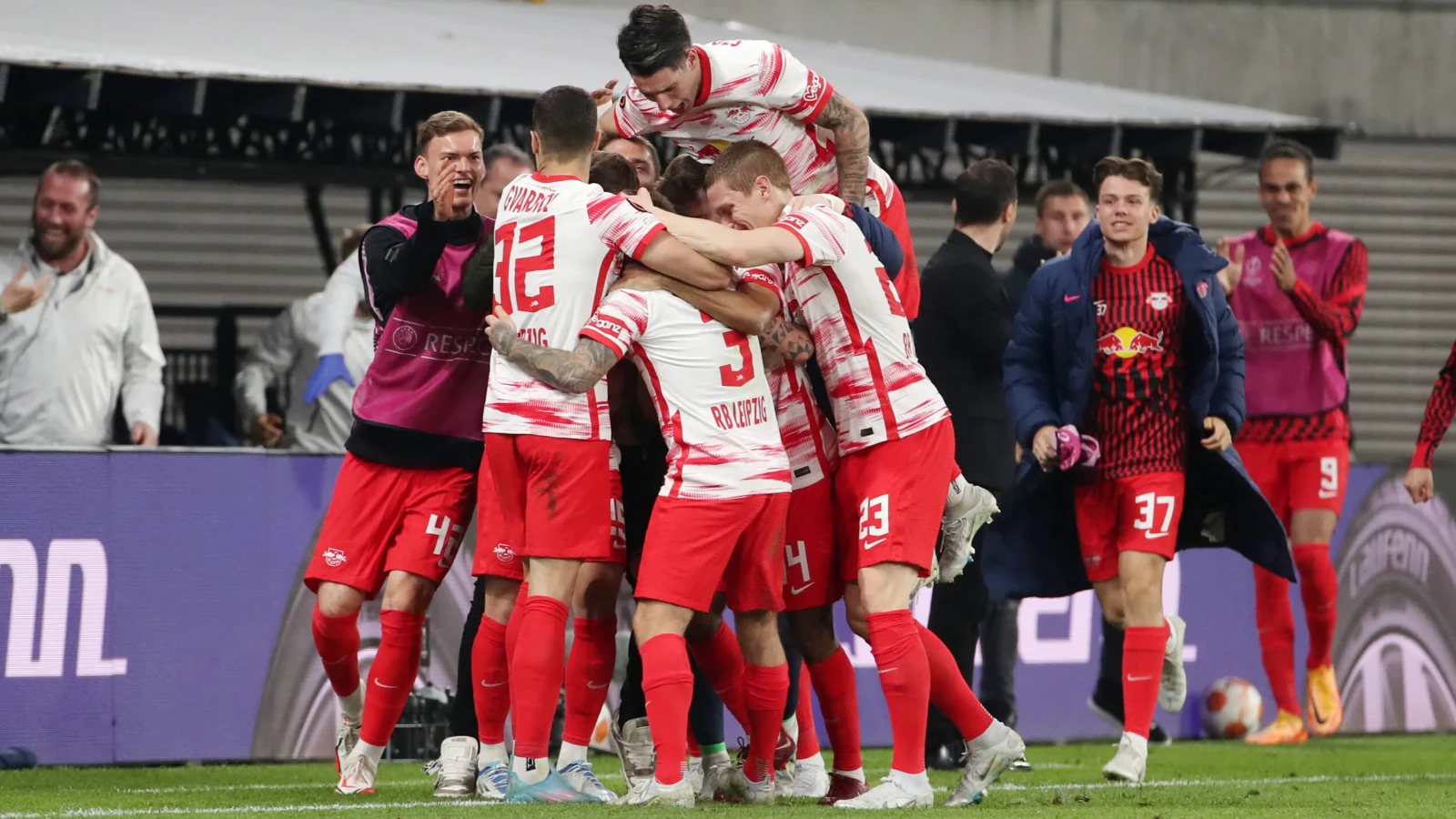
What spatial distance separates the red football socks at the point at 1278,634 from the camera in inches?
399

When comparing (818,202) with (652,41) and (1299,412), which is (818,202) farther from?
(1299,412)

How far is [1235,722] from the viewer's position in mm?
10352

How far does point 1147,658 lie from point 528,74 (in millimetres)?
6190

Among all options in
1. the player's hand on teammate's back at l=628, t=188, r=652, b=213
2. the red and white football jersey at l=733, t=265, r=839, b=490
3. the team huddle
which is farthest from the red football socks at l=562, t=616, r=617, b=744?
the player's hand on teammate's back at l=628, t=188, r=652, b=213

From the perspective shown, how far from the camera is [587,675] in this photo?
21.6 feet

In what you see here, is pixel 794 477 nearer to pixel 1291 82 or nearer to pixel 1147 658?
pixel 1147 658

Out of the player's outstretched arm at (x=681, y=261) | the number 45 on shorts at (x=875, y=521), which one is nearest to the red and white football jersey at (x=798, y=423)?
the number 45 on shorts at (x=875, y=521)

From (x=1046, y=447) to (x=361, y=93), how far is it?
602 cm

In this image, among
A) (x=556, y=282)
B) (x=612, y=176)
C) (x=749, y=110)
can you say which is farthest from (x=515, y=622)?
(x=749, y=110)

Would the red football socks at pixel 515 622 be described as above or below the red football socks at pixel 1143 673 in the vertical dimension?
above

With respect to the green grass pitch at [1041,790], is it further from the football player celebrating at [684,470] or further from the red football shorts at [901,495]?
the red football shorts at [901,495]

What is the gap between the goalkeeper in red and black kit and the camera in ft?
25.0

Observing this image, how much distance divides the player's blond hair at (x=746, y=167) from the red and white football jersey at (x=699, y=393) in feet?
1.65

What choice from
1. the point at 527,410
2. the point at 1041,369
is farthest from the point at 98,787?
the point at 1041,369
